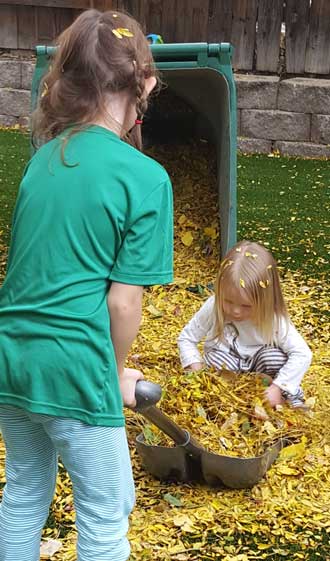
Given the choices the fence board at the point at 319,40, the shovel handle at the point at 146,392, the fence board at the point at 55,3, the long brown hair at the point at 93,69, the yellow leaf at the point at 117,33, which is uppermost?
the yellow leaf at the point at 117,33

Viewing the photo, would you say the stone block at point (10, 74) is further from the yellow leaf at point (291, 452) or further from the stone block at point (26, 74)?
the yellow leaf at point (291, 452)

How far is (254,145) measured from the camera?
27.0 ft

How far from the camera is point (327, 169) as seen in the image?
7.45 metres

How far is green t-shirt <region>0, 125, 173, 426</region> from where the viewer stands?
157 cm

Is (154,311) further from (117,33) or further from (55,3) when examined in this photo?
(55,3)

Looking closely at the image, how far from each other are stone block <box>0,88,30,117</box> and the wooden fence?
1.00 m

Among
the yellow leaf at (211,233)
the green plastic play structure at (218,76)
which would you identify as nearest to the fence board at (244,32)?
the green plastic play structure at (218,76)

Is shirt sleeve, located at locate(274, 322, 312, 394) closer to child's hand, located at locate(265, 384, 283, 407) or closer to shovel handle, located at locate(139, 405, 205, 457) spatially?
child's hand, located at locate(265, 384, 283, 407)

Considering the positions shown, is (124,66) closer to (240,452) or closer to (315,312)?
(240,452)

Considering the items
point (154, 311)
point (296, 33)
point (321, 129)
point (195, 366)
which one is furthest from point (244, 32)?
point (195, 366)

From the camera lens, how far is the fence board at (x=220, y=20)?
816cm

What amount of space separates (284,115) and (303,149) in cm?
39

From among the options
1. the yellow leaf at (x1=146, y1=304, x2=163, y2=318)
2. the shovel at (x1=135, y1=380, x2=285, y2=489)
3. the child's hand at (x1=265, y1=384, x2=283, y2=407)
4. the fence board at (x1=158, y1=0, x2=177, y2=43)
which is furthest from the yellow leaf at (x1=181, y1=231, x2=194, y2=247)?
the fence board at (x1=158, y1=0, x2=177, y2=43)

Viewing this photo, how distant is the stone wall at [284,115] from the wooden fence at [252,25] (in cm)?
20
